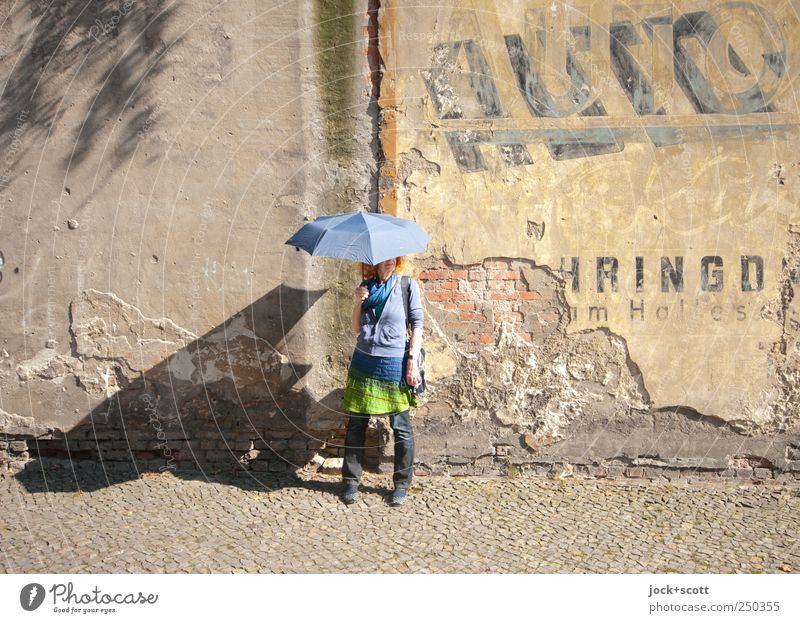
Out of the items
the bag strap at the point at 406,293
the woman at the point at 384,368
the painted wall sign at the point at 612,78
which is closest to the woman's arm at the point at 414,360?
the woman at the point at 384,368

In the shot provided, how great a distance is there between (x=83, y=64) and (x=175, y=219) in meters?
1.32

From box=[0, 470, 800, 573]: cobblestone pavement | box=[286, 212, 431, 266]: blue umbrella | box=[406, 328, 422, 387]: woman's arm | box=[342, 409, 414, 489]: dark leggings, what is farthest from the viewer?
box=[342, 409, 414, 489]: dark leggings

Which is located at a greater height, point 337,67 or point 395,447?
point 337,67

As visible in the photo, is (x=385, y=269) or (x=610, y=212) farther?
(x=610, y=212)

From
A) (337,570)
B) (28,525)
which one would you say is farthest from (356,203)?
(28,525)

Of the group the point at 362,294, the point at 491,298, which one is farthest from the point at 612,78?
the point at 362,294

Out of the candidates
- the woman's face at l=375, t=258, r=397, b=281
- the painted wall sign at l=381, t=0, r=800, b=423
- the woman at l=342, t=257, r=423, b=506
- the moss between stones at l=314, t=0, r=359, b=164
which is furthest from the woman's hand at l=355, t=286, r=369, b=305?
the moss between stones at l=314, t=0, r=359, b=164

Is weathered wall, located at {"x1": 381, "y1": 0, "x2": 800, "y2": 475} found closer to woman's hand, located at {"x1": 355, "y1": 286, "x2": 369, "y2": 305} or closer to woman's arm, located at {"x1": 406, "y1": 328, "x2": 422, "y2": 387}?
woman's arm, located at {"x1": 406, "y1": 328, "x2": 422, "y2": 387}

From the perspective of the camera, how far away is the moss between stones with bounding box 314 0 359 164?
5215 millimetres

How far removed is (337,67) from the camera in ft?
17.3

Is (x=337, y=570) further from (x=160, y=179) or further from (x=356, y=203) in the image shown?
(x=160, y=179)

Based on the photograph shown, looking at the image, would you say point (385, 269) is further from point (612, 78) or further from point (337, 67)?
point (612, 78)

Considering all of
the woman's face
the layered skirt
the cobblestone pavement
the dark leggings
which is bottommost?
the cobblestone pavement

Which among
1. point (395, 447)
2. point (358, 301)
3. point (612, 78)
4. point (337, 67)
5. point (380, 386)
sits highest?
point (337, 67)
